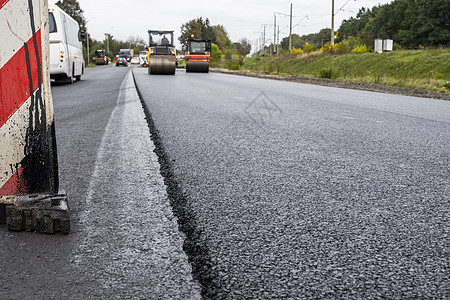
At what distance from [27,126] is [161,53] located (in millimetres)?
24320

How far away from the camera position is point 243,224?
2.14 m

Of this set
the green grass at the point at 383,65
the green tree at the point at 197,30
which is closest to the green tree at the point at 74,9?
the green tree at the point at 197,30

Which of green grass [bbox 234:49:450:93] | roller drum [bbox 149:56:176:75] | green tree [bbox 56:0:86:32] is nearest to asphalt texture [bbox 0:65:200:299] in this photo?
green grass [bbox 234:49:450:93]

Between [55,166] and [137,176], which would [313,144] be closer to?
[137,176]

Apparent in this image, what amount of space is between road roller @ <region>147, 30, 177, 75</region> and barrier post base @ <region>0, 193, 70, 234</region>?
2332 centimetres

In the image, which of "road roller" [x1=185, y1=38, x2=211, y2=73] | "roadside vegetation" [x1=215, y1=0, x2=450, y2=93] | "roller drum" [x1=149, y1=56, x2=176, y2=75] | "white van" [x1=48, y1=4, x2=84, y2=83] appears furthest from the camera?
"road roller" [x1=185, y1=38, x2=211, y2=73]

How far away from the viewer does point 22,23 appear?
1.98 meters

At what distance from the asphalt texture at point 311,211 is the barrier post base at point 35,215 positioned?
0.56 metres

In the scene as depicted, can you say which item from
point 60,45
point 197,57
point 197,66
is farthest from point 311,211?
point 197,57

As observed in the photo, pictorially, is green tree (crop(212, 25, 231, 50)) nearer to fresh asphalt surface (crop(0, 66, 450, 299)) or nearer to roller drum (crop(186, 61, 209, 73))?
roller drum (crop(186, 61, 209, 73))

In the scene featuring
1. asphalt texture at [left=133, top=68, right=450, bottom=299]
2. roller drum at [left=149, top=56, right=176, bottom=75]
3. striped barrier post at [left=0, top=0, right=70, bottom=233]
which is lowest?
asphalt texture at [left=133, top=68, right=450, bottom=299]

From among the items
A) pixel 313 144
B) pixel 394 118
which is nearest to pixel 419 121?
pixel 394 118

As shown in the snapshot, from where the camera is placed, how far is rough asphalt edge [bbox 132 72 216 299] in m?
1.57

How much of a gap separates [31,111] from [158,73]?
23.7 metres
